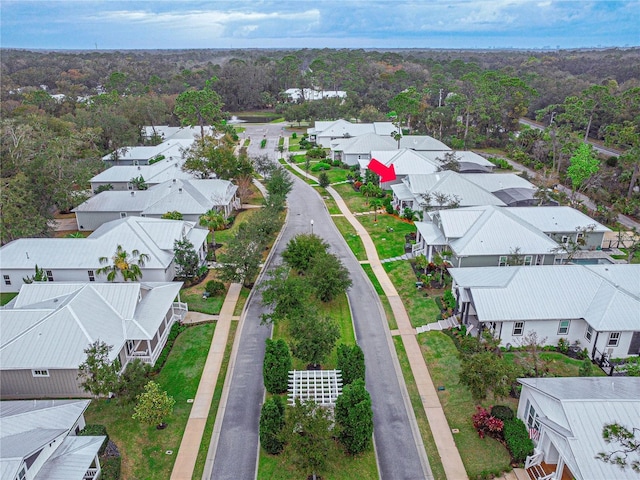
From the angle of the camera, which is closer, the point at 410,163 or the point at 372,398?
the point at 372,398

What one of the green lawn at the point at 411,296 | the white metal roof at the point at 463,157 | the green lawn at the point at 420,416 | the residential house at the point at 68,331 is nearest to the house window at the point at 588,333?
the green lawn at the point at 411,296

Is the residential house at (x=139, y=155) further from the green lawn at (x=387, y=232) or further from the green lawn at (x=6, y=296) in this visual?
the green lawn at (x=6, y=296)

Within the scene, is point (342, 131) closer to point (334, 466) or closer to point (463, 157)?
point (463, 157)

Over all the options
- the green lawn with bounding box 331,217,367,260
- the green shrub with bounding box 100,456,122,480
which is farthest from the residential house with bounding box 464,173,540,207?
the green shrub with bounding box 100,456,122,480

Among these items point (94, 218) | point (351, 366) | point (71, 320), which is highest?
point (71, 320)

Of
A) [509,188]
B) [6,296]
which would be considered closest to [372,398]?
[6,296]

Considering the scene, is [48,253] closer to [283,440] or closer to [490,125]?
[283,440]

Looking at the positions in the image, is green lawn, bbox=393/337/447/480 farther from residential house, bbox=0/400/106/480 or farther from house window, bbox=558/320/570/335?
residential house, bbox=0/400/106/480

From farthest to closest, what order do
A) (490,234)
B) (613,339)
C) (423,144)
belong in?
(423,144) < (490,234) < (613,339)

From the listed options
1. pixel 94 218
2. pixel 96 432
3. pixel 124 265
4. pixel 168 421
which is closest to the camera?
pixel 96 432
